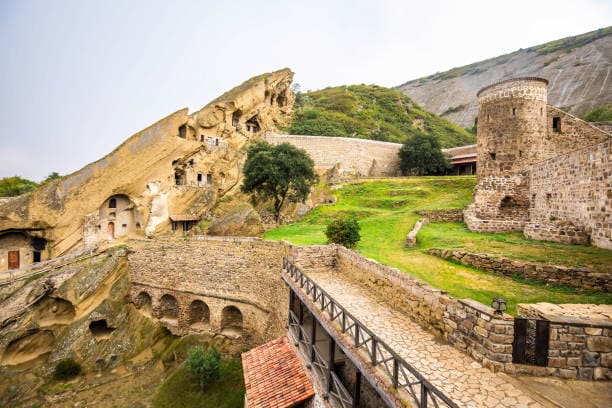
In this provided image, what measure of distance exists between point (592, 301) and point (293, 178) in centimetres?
1788

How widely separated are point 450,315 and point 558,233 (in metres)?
6.94

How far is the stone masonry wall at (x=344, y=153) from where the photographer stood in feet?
108

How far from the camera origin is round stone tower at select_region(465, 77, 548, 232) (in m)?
14.3

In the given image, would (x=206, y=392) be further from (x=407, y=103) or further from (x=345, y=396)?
(x=407, y=103)

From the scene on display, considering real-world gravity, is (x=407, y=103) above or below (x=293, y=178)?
above

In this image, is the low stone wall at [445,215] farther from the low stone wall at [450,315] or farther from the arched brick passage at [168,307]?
the arched brick passage at [168,307]

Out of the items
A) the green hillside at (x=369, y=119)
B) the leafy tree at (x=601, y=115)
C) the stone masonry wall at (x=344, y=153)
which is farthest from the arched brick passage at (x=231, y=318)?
the leafy tree at (x=601, y=115)

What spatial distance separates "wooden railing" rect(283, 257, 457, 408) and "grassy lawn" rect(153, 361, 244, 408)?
5.95 metres

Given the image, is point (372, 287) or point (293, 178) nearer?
point (372, 287)

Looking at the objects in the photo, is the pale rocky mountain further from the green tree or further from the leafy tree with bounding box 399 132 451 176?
the green tree

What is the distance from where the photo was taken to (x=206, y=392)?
12758 millimetres

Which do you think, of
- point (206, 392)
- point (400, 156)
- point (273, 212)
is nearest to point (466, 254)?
point (206, 392)

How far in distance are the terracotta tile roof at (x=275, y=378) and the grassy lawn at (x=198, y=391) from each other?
346cm

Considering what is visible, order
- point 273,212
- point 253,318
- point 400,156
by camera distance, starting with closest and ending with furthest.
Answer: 1. point 253,318
2. point 273,212
3. point 400,156
